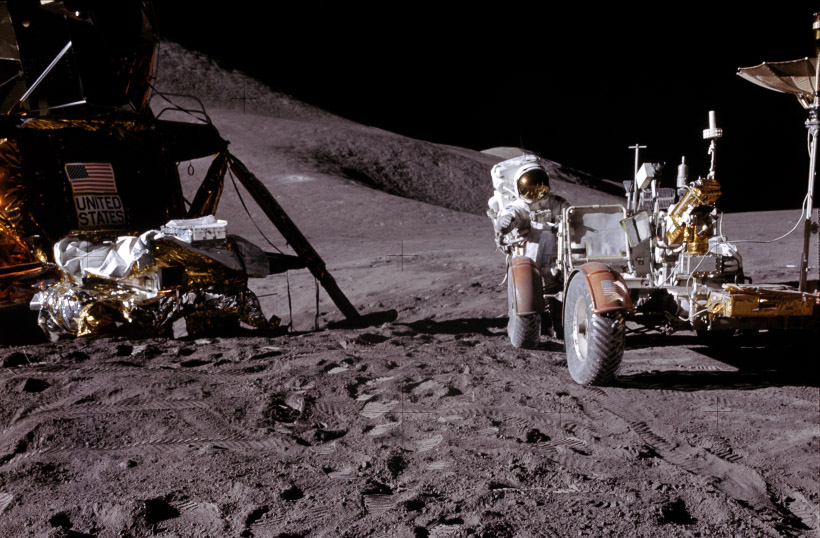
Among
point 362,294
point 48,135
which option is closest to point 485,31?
point 362,294

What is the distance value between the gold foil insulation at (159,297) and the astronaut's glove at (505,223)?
2237 millimetres

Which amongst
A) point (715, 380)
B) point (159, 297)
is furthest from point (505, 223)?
point (159, 297)

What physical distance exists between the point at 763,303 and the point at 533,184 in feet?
6.81

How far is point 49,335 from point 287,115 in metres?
30.5

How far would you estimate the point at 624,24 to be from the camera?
114 ft

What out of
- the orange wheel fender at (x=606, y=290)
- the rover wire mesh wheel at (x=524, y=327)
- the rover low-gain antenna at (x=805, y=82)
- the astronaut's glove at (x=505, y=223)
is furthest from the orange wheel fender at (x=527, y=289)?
the rover low-gain antenna at (x=805, y=82)

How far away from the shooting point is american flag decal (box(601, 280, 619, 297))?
3.72 m

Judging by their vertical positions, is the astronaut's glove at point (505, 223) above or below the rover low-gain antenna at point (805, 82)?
below

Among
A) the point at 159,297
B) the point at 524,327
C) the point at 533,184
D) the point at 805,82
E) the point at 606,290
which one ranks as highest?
the point at 805,82

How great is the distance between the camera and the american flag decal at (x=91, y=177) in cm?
554

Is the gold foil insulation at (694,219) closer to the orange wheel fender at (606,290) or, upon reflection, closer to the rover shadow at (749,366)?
the orange wheel fender at (606,290)

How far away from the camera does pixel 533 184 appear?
17.0 feet

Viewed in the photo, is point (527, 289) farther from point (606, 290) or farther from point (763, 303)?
point (763, 303)

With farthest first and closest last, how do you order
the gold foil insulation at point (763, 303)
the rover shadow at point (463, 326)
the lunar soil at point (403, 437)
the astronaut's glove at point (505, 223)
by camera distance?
the rover shadow at point (463, 326) < the astronaut's glove at point (505, 223) < the gold foil insulation at point (763, 303) < the lunar soil at point (403, 437)
